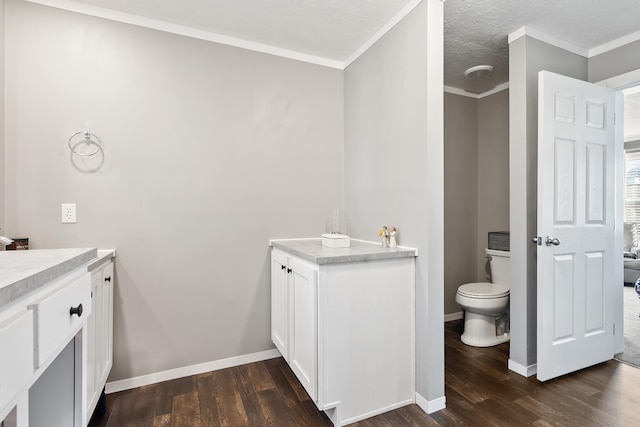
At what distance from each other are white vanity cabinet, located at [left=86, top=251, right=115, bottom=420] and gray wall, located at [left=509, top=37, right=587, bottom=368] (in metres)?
2.58

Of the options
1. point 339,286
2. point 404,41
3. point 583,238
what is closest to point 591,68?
point 583,238

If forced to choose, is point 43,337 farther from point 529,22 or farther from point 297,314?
point 529,22

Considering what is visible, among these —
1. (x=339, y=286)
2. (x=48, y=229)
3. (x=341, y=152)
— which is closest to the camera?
(x=339, y=286)

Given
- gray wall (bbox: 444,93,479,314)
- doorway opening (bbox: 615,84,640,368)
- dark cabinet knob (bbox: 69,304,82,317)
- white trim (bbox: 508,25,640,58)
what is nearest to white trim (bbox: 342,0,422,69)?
white trim (bbox: 508,25,640,58)

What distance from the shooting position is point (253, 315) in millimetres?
2422

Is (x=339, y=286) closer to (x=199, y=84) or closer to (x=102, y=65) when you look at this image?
(x=199, y=84)

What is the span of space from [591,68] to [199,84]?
9.98 feet

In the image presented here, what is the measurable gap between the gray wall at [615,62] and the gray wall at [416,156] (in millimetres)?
1617

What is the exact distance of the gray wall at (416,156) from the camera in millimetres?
1813

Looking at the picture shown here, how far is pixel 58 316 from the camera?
844mm

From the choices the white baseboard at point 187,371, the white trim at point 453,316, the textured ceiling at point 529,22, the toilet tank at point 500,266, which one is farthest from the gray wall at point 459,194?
the white baseboard at point 187,371

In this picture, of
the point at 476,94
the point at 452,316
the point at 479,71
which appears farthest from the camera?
the point at 476,94

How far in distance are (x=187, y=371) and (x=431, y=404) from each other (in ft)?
5.26

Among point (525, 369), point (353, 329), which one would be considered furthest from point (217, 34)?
point (525, 369)
